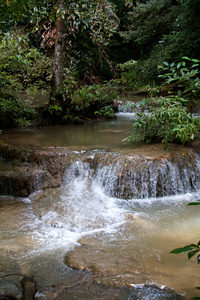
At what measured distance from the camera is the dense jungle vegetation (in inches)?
245

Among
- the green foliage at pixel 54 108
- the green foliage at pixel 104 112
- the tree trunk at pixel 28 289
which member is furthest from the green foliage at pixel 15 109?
the tree trunk at pixel 28 289

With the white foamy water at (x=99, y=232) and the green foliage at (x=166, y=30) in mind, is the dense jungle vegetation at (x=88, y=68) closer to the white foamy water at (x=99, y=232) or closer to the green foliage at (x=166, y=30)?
the green foliage at (x=166, y=30)

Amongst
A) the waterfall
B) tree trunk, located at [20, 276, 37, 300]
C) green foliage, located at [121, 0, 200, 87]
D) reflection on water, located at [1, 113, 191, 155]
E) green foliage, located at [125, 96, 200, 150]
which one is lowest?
tree trunk, located at [20, 276, 37, 300]

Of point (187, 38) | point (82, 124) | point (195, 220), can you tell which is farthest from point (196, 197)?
point (187, 38)

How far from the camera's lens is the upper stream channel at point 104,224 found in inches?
113

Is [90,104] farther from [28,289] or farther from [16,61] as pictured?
[28,289]

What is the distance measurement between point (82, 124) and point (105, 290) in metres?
7.02

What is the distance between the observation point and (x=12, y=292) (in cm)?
265

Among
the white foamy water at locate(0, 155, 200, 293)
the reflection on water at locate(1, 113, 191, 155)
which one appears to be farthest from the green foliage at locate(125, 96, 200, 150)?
the white foamy water at locate(0, 155, 200, 293)

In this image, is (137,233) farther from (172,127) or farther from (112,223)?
(172,127)

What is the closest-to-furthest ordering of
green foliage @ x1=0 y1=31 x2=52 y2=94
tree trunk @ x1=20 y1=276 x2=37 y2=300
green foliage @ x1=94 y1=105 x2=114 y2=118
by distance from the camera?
tree trunk @ x1=20 y1=276 x2=37 y2=300 → green foliage @ x1=0 y1=31 x2=52 y2=94 → green foliage @ x1=94 y1=105 x2=114 y2=118

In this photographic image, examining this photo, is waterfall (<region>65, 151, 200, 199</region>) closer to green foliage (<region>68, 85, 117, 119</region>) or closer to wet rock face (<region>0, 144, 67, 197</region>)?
wet rock face (<region>0, 144, 67, 197</region>)

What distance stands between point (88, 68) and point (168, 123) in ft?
32.5

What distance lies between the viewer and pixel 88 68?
15.2 meters
